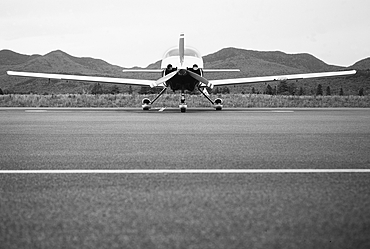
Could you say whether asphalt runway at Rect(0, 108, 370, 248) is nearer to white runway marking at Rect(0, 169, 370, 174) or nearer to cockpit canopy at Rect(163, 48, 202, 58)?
white runway marking at Rect(0, 169, 370, 174)

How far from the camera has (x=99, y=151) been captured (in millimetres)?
5637

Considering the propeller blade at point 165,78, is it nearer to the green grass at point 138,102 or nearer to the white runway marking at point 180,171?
the green grass at point 138,102

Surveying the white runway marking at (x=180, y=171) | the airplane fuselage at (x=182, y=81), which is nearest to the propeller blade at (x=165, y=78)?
the airplane fuselage at (x=182, y=81)

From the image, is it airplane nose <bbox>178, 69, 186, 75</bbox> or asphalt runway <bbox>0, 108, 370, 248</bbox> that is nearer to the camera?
asphalt runway <bbox>0, 108, 370, 248</bbox>

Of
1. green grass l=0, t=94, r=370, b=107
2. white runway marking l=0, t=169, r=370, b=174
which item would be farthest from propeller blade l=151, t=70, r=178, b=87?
white runway marking l=0, t=169, r=370, b=174

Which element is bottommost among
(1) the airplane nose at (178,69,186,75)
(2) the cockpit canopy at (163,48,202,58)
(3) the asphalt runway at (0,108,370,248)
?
(3) the asphalt runway at (0,108,370,248)

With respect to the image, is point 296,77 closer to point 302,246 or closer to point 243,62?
point 302,246

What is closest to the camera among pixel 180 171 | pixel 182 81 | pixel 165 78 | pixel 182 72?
pixel 180 171

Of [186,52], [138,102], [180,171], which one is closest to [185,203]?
[180,171]

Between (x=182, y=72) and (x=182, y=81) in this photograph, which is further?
(x=182, y=81)

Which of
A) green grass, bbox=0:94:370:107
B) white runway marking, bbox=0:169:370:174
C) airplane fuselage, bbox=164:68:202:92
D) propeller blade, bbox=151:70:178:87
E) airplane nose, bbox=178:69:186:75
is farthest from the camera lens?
green grass, bbox=0:94:370:107

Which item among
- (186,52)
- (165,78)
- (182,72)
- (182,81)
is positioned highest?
(186,52)

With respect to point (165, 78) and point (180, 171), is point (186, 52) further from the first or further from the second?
point (180, 171)

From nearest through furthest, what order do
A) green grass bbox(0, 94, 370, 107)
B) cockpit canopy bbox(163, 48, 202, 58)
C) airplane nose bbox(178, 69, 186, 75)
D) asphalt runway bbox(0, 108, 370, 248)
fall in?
asphalt runway bbox(0, 108, 370, 248) → airplane nose bbox(178, 69, 186, 75) → cockpit canopy bbox(163, 48, 202, 58) → green grass bbox(0, 94, 370, 107)
